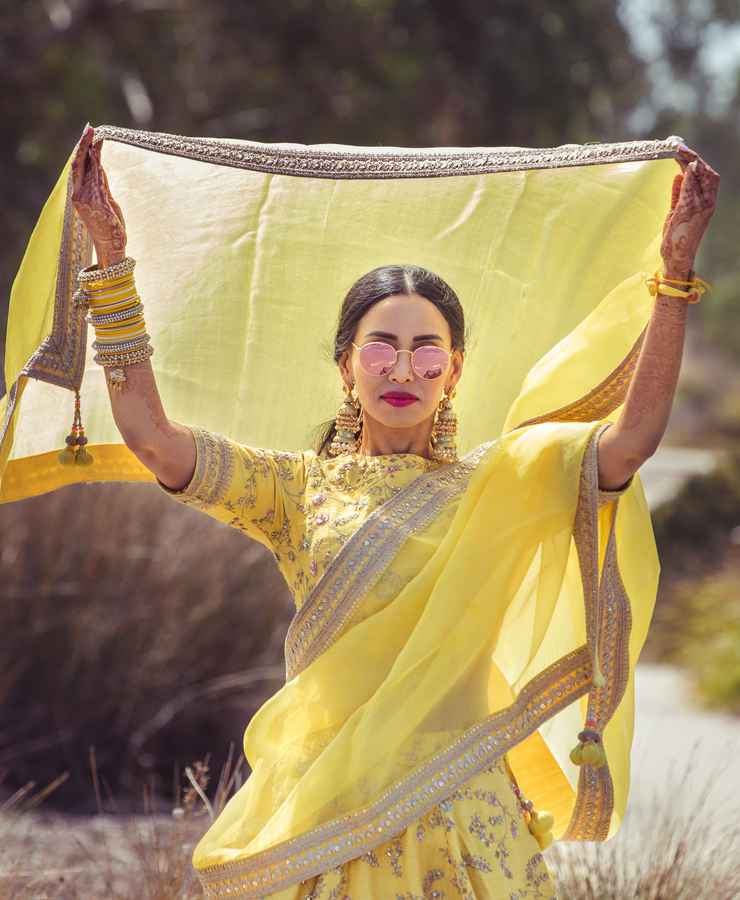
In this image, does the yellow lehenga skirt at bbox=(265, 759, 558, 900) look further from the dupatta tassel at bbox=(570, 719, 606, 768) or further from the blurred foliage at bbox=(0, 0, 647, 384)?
the blurred foliage at bbox=(0, 0, 647, 384)

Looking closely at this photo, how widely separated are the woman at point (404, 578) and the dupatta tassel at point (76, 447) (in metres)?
0.29

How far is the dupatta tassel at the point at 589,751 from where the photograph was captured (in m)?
2.61

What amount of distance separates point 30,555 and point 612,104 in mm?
11499

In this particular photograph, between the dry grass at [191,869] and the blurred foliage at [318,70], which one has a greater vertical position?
the blurred foliage at [318,70]

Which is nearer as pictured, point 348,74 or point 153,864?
point 153,864

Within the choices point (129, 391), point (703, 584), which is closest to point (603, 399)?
point (129, 391)

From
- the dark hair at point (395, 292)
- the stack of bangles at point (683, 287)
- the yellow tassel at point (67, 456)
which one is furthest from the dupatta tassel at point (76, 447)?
the stack of bangles at point (683, 287)

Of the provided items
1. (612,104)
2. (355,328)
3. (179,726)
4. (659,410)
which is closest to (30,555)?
(179,726)

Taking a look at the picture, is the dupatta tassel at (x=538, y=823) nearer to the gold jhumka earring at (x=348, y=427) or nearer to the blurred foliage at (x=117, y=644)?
the gold jhumka earring at (x=348, y=427)

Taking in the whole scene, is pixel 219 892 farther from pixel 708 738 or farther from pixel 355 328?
pixel 708 738

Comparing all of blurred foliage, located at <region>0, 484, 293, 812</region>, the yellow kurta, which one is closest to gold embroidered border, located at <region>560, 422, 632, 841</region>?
the yellow kurta

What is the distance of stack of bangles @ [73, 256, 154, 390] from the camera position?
2.58 meters

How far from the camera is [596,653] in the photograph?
2.68m

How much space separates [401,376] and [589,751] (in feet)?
2.49
